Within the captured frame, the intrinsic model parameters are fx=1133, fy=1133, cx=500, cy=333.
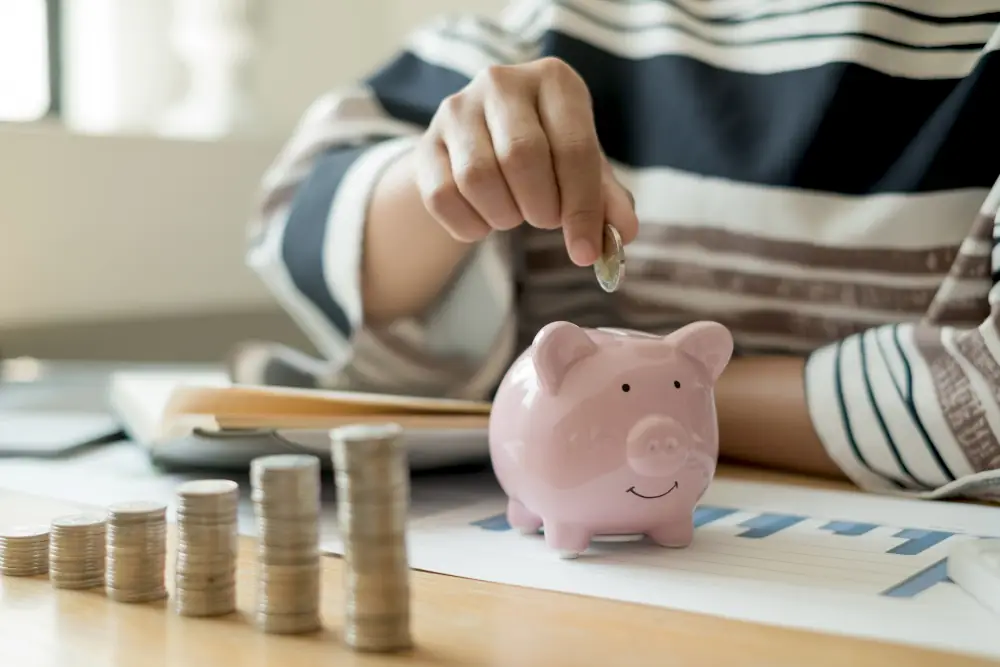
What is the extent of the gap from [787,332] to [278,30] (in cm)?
110

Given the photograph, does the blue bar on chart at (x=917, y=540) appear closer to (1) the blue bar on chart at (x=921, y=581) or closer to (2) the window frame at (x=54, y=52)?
(1) the blue bar on chart at (x=921, y=581)

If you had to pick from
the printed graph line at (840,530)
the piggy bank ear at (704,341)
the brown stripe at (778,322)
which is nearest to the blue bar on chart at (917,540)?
the printed graph line at (840,530)

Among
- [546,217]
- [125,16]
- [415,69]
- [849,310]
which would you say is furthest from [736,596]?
[125,16]

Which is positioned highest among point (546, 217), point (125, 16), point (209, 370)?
point (125, 16)

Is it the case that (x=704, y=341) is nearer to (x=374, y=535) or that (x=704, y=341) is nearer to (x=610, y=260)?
(x=610, y=260)

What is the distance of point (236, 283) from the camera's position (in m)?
1.46

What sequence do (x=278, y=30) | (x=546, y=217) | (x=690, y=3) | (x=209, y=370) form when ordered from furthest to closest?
(x=278, y=30), (x=209, y=370), (x=690, y=3), (x=546, y=217)

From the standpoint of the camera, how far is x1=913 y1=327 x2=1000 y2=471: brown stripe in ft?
1.75

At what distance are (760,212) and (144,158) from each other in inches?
34.5

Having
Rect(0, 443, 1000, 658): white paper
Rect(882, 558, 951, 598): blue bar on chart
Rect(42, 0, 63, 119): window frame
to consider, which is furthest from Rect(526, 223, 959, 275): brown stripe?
Rect(42, 0, 63, 119): window frame

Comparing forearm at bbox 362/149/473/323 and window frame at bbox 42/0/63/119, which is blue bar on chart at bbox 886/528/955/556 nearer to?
forearm at bbox 362/149/473/323

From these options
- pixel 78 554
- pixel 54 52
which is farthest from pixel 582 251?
pixel 54 52

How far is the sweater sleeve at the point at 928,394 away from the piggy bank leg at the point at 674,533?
0.55 ft

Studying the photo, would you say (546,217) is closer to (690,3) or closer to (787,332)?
(787,332)
